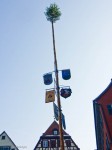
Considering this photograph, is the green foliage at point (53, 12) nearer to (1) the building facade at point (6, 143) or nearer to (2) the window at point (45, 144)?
(2) the window at point (45, 144)

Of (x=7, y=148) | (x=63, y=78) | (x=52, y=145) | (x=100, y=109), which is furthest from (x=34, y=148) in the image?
(x=63, y=78)

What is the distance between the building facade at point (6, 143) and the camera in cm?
4800

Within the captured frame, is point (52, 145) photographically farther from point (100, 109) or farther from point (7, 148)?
point (100, 109)

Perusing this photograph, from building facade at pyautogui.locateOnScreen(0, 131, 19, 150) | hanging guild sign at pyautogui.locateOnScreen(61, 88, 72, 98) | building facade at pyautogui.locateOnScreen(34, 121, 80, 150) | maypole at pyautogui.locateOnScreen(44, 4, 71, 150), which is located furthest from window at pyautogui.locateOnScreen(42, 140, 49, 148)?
hanging guild sign at pyautogui.locateOnScreen(61, 88, 72, 98)

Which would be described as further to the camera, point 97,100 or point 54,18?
point 97,100

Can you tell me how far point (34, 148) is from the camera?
4428 centimetres

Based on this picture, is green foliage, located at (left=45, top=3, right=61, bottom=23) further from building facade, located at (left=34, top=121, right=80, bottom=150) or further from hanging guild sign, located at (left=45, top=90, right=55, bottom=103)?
building facade, located at (left=34, top=121, right=80, bottom=150)

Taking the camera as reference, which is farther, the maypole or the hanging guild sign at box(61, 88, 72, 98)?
the hanging guild sign at box(61, 88, 72, 98)

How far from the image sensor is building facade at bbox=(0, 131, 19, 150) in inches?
1890

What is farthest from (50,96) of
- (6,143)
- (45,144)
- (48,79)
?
(6,143)

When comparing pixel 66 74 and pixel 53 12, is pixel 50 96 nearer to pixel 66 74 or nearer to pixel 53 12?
pixel 66 74

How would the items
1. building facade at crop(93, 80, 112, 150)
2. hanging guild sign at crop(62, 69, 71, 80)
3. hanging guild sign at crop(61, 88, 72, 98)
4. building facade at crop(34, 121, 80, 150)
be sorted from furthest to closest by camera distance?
building facade at crop(34, 121, 80, 150)
building facade at crop(93, 80, 112, 150)
hanging guild sign at crop(62, 69, 71, 80)
hanging guild sign at crop(61, 88, 72, 98)

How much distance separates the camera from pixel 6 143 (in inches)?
1903

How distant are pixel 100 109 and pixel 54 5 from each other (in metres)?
16.5
